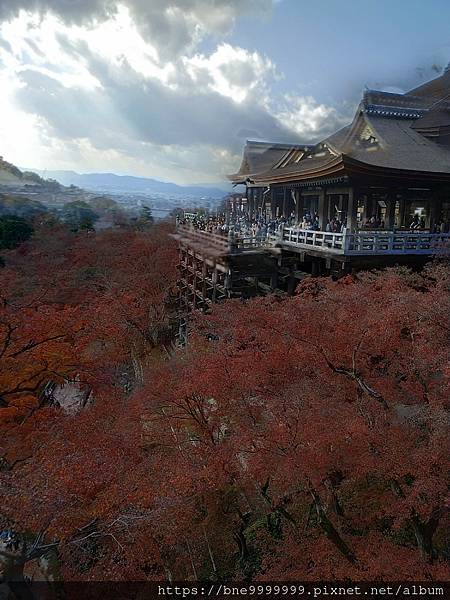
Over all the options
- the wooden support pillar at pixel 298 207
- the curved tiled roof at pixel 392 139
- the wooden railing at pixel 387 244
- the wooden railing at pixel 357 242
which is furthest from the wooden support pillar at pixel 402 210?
the wooden support pillar at pixel 298 207

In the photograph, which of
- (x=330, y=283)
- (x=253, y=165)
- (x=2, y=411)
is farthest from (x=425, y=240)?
(x=253, y=165)

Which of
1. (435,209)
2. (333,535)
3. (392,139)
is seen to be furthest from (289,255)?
(333,535)

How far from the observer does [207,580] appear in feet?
33.1

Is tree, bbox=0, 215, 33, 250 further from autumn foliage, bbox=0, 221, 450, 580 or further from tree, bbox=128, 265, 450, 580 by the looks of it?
tree, bbox=128, 265, 450, 580

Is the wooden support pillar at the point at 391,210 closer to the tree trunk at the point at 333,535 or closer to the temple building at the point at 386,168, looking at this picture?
the temple building at the point at 386,168

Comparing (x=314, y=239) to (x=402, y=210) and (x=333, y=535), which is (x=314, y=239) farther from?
(x=333, y=535)

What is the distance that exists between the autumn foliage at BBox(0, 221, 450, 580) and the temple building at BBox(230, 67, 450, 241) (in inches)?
153

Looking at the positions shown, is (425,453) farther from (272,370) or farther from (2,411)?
(2,411)

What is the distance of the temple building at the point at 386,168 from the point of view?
14078 millimetres

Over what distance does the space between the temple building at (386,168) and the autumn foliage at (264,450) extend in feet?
12.8

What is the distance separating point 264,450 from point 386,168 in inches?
381

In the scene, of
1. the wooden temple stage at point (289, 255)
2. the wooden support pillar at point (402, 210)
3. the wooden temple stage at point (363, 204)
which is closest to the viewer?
the wooden temple stage at point (289, 255)

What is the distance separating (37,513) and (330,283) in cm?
953

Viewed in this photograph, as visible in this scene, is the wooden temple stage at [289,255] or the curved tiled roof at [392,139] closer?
the wooden temple stage at [289,255]
